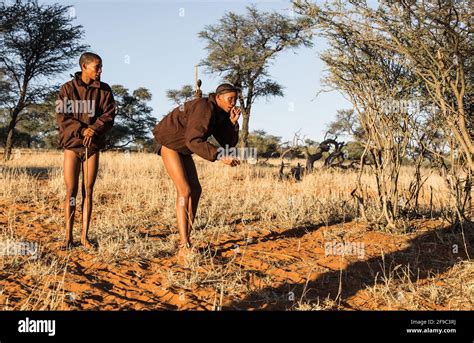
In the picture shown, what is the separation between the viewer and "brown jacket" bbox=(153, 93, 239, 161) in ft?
13.1

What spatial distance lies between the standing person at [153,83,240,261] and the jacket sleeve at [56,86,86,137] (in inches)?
27.9

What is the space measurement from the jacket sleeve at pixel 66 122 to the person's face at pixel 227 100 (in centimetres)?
130

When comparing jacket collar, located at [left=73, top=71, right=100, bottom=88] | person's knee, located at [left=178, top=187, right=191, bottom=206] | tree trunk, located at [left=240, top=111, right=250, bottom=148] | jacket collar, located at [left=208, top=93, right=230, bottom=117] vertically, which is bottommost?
person's knee, located at [left=178, top=187, right=191, bottom=206]

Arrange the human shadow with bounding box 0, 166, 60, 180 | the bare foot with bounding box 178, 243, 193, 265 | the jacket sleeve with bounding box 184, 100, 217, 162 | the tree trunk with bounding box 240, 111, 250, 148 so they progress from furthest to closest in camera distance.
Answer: the tree trunk with bounding box 240, 111, 250, 148
the human shadow with bounding box 0, 166, 60, 180
the bare foot with bounding box 178, 243, 193, 265
the jacket sleeve with bounding box 184, 100, 217, 162

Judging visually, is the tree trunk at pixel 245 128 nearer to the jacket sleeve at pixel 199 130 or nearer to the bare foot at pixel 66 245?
the bare foot at pixel 66 245

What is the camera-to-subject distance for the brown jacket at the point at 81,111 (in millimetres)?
4398

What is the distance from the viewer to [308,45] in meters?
22.8

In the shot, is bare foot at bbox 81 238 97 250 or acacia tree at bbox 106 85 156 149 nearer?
bare foot at bbox 81 238 97 250

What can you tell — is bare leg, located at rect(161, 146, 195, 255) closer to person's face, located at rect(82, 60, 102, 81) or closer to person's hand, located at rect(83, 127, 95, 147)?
person's hand, located at rect(83, 127, 95, 147)

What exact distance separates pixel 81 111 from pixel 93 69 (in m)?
0.41

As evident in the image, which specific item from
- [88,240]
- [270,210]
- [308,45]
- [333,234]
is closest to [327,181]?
[270,210]

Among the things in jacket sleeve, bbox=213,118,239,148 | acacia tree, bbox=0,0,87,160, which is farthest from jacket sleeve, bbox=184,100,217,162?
acacia tree, bbox=0,0,87,160

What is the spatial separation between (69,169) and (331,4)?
2.93 metres

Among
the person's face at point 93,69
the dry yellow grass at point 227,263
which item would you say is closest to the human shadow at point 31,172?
the dry yellow grass at point 227,263
